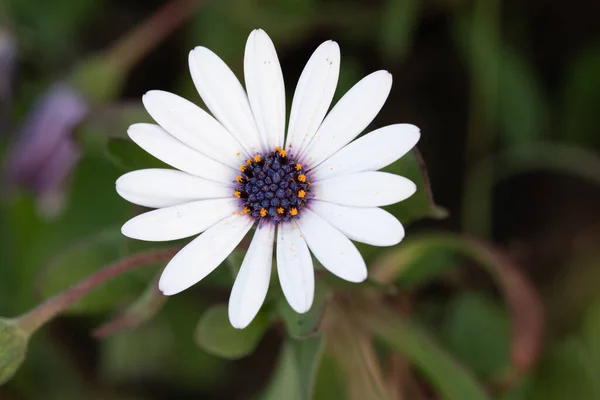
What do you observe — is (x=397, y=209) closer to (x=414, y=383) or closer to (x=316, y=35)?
(x=414, y=383)

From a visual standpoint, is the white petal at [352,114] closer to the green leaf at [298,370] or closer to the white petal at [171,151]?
the white petal at [171,151]

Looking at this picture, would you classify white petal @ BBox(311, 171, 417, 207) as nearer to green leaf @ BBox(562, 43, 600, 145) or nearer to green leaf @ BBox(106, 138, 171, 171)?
green leaf @ BBox(106, 138, 171, 171)

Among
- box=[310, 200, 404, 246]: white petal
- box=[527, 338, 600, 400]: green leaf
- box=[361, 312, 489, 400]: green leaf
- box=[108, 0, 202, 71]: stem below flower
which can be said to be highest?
box=[108, 0, 202, 71]: stem below flower

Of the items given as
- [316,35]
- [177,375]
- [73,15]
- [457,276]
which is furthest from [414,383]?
[73,15]

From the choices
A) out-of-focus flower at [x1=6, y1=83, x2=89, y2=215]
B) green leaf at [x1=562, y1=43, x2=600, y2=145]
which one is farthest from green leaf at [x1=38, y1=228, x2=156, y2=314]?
green leaf at [x1=562, y1=43, x2=600, y2=145]

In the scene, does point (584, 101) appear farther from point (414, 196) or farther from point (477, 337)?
point (414, 196)

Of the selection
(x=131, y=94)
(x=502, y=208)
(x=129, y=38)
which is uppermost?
(x=129, y=38)
